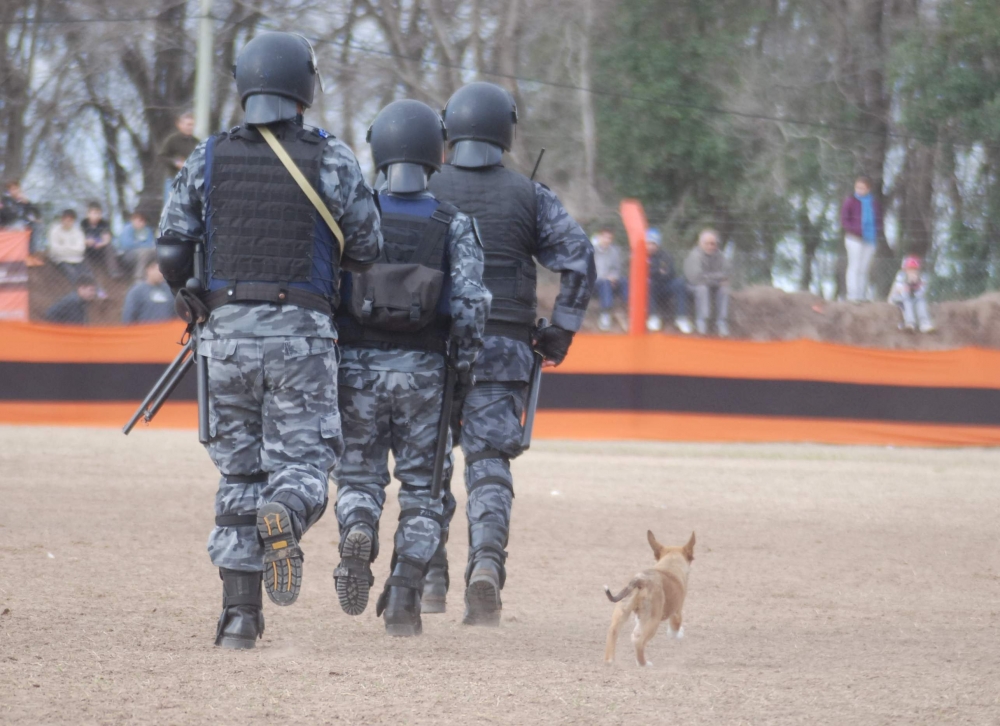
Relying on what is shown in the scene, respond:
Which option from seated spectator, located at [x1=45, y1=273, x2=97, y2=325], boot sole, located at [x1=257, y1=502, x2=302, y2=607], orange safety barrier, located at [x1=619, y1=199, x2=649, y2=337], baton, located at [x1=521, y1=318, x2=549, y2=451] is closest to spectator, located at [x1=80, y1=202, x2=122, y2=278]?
seated spectator, located at [x1=45, y1=273, x2=97, y2=325]

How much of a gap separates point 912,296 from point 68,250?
9.01 meters

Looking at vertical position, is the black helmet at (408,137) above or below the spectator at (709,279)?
above


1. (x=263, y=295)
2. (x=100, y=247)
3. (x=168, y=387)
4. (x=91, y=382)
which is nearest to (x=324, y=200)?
(x=263, y=295)

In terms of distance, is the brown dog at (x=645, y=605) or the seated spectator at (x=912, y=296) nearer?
the brown dog at (x=645, y=605)

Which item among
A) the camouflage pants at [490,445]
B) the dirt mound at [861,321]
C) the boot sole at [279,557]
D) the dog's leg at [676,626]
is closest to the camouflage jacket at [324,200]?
the boot sole at [279,557]

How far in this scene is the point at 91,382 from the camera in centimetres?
1358

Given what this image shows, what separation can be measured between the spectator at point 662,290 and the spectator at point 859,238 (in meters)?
2.30

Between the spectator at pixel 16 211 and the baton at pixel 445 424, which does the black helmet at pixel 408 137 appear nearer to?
the baton at pixel 445 424

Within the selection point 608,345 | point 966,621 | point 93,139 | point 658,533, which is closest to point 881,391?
point 608,345

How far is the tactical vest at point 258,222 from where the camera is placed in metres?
4.55

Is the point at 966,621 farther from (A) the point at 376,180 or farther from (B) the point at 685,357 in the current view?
(B) the point at 685,357

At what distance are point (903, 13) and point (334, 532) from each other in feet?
72.5

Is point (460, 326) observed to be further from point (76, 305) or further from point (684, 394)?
point (76, 305)

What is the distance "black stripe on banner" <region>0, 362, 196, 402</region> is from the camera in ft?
44.1
